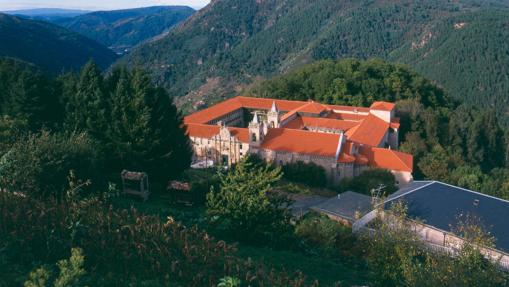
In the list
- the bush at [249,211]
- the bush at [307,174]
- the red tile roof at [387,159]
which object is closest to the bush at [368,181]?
the bush at [307,174]

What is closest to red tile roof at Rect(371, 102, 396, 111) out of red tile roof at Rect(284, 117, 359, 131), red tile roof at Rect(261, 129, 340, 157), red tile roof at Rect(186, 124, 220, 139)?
red tile roof at Rect(284, 117, 359, 131)

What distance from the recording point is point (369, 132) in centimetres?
5412

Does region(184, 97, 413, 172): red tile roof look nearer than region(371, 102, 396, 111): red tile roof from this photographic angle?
Yes

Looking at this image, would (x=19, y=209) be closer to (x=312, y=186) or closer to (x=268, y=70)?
(x=312, y=186)

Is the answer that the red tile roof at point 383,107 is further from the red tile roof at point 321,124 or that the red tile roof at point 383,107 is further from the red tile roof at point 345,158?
the red tile roof at point 345,158

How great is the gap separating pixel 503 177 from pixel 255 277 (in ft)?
156

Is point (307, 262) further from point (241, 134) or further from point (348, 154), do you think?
point (241, 134)

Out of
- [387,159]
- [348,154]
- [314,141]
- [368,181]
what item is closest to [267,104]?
[314,141]

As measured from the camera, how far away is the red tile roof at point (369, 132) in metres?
51.6

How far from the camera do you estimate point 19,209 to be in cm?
1420

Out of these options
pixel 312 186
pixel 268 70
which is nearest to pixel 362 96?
pixel 312 186

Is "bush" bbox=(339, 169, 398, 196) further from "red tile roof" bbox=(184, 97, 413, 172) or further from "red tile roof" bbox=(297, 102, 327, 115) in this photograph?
"red tile roof" bbox=(297, 102, 327, 115)

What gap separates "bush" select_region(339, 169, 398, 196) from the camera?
140 ft

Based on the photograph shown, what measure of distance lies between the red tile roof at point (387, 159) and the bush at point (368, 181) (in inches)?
80.7
